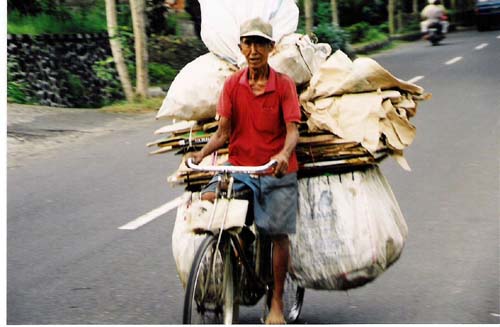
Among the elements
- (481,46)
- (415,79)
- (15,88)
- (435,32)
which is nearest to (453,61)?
(415,79)

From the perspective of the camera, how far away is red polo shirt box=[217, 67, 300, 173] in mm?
4359

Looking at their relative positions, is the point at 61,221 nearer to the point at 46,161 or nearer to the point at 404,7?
the point at 46,161

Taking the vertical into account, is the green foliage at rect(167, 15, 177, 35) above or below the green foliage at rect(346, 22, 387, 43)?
above

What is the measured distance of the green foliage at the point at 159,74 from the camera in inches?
767

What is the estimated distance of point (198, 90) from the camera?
4.77 m

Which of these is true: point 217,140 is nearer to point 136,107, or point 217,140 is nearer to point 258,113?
point 258,113

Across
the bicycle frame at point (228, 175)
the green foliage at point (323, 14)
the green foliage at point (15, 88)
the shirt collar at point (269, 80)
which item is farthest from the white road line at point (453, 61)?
the bicycle frame at point (228, 175)

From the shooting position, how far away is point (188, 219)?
4.18 meters

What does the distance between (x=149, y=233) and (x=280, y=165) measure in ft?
10.4

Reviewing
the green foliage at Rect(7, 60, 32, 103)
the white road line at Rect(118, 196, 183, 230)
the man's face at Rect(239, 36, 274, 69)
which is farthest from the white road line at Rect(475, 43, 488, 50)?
the man's face at Rect(239, 36, 274, 69)

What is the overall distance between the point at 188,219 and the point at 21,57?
42.5 feet

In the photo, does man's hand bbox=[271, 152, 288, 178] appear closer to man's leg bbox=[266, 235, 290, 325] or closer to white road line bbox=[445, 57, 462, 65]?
man's leg bbox=[266, 235, 290, 325]

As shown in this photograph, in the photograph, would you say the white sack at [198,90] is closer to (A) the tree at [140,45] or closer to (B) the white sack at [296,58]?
(B) the white sack at [296,58]

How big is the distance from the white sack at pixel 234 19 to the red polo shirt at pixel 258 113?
370 mm
